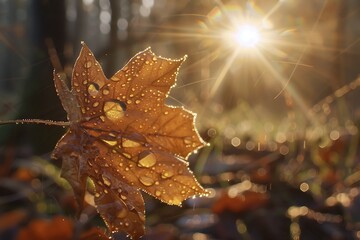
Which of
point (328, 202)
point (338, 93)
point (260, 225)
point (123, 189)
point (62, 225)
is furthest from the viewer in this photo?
point (338, 93)

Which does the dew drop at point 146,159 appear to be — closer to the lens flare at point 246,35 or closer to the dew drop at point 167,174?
the dew drop at point 167,174

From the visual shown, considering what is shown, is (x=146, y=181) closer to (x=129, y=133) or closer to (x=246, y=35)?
(x=129, y=133)

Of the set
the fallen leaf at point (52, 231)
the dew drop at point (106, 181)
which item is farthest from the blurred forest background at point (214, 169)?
the dew drop at point (106, 181)

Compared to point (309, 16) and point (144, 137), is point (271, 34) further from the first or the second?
point (309, 16)

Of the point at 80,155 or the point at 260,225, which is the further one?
the point at 260,225

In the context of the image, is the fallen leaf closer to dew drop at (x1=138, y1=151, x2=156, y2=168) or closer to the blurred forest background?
the blurred forest background

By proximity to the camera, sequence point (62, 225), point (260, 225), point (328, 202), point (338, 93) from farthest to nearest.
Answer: point (338, 93)
point (328, 202)
point (260, 225)
point (62, 225)

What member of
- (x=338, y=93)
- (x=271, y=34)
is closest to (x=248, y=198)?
(x=338, y=93)
